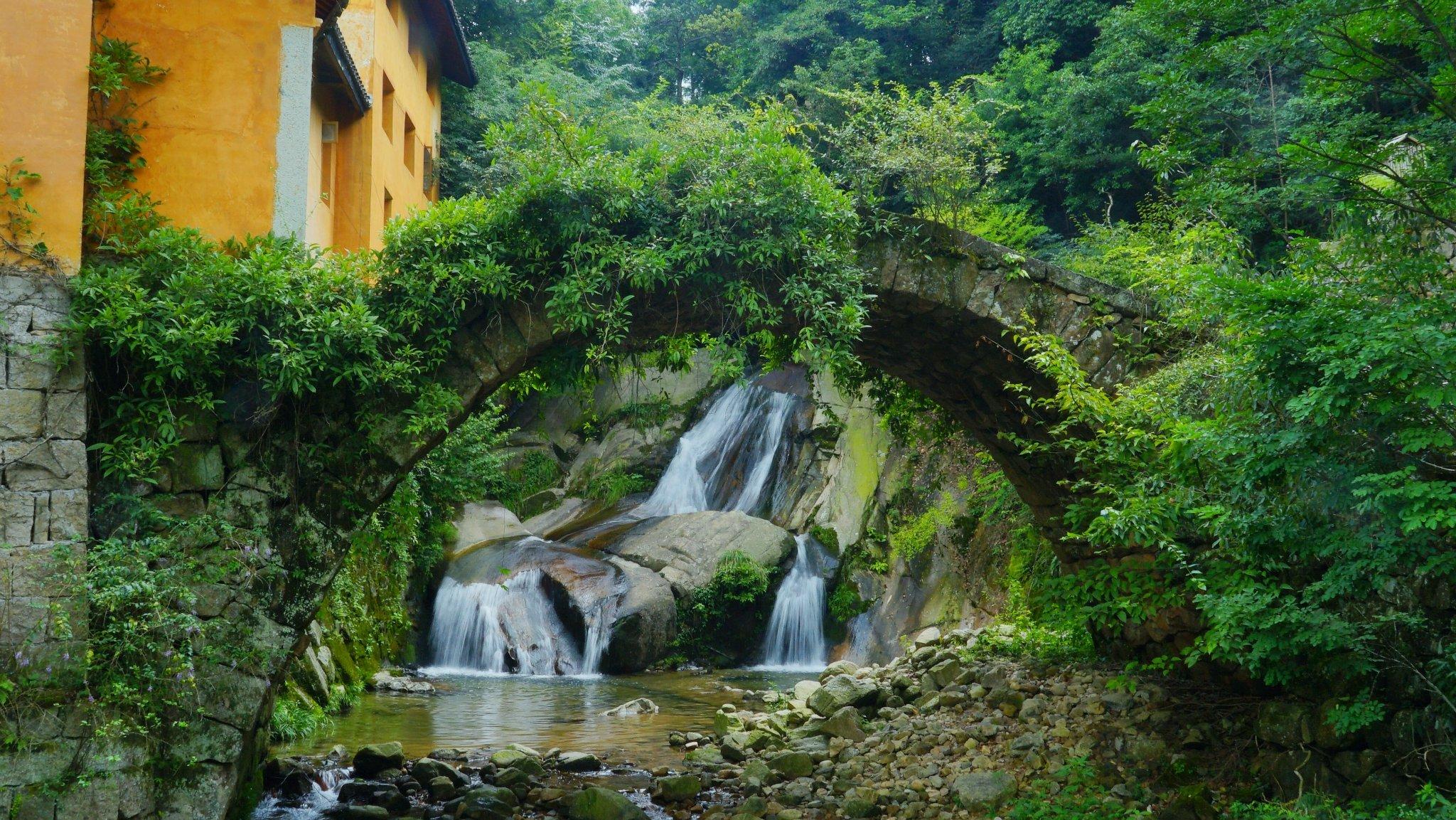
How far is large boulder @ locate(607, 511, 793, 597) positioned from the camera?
16.9m

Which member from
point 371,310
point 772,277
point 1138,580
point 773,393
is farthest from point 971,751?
point 773,393

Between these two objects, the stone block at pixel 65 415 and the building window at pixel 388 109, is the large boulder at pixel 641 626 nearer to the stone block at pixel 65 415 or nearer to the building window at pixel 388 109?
the building window at pixel 388 109

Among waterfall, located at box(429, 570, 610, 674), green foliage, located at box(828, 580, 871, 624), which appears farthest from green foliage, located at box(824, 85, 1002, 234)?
waterfall, located at box(429, 570, 610, 674)

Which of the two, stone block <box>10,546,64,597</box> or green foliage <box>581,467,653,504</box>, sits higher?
green foliage <box>581,467,653,504</box>

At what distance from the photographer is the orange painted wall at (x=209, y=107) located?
7016 millimetres

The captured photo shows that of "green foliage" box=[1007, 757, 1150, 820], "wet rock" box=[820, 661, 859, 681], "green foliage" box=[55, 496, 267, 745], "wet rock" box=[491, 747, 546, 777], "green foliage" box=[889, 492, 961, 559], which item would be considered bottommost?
"wet rock" box=[491, 747, 546, 777]

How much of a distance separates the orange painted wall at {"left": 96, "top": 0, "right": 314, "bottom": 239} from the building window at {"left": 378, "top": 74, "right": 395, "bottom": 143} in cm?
803

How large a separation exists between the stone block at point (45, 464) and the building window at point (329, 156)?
754 cm

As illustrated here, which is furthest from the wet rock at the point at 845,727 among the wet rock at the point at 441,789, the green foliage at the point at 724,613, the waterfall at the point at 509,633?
the green foliage at the point at 724,613

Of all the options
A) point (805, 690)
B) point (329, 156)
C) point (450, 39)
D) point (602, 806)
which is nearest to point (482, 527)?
point (329, 156)

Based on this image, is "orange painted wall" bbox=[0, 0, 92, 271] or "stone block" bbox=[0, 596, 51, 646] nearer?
"stone block" bbox=[0, 596, 51, 646]

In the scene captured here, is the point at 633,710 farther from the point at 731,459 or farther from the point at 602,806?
the point at 731,459

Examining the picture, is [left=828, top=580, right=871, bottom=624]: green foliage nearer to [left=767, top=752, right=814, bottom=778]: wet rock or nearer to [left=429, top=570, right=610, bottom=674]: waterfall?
[left=429, top=570, right=610, bottom=674]: waterfall

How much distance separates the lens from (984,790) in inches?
285
